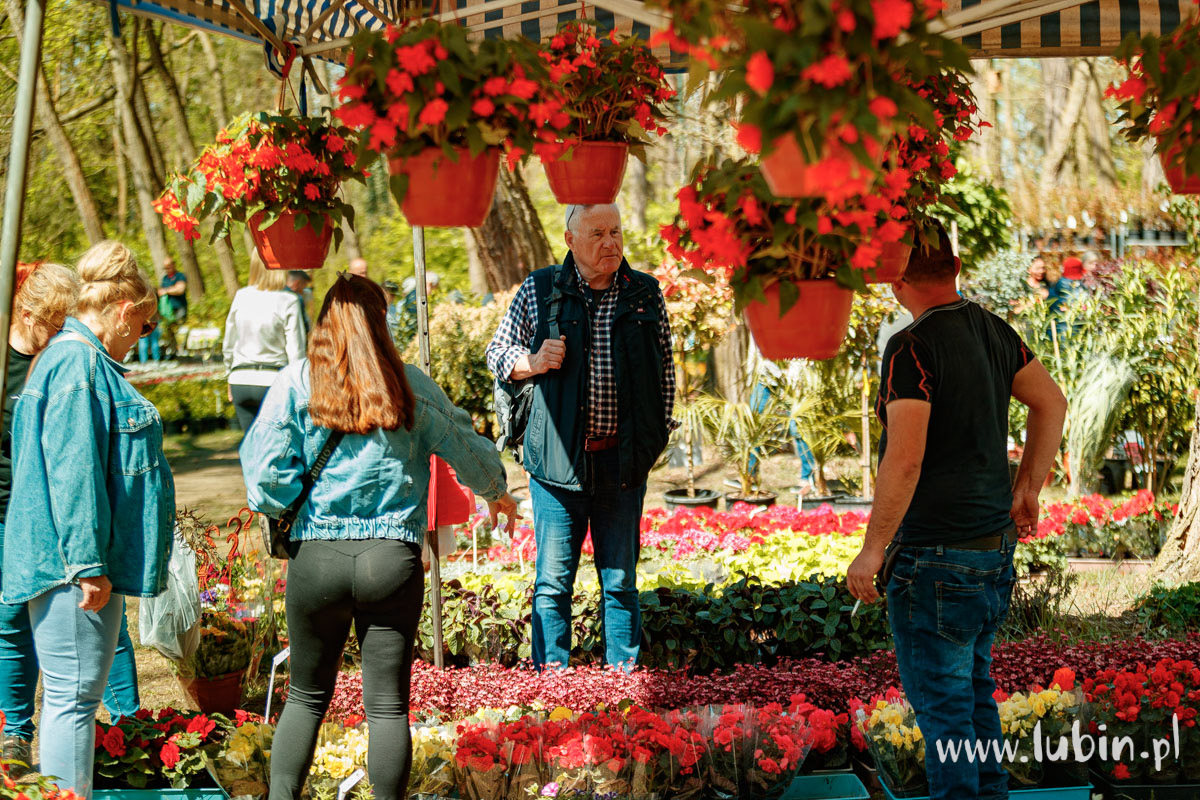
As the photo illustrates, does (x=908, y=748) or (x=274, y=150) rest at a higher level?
(x=274, y=150)

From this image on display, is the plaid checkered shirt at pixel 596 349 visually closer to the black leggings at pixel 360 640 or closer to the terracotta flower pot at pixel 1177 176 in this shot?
the black leggings at pixel 360 640

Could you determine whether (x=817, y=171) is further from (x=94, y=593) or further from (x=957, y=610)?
(x=94, y=593)

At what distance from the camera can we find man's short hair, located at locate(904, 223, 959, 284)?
2.67 meters

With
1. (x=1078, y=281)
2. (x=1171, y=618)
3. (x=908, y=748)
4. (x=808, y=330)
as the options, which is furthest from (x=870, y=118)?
(x=1078, y=281)

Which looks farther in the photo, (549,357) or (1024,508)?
(549,357)

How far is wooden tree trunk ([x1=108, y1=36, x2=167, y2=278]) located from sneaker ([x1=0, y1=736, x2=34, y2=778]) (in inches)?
487

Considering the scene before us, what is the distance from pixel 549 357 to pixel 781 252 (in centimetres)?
169

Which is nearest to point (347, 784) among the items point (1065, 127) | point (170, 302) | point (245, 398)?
point (245, 398)

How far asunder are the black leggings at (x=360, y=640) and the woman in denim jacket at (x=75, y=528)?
0.48m

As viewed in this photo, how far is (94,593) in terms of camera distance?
2699mm

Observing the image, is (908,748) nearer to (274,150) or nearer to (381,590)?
(381,590)

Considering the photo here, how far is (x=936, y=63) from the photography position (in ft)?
5.78

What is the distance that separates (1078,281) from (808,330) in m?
8.58

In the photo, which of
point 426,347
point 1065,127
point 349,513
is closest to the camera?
point 349,513
